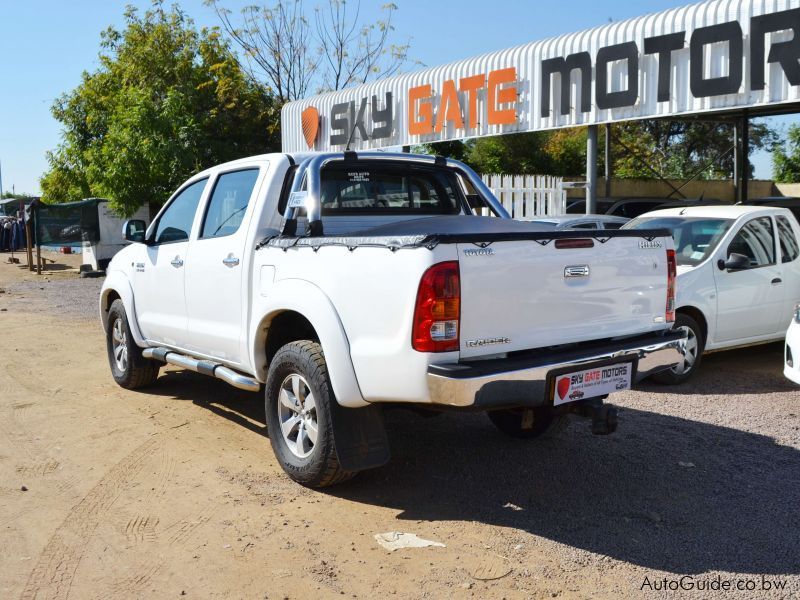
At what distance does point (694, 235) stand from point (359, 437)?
5358 mm

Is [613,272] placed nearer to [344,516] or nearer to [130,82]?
[344,516]

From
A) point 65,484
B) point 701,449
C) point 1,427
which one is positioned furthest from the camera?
point 1,427

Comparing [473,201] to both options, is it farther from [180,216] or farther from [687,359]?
[687,359]

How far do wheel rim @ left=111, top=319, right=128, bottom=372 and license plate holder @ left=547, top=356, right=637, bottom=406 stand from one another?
464cm

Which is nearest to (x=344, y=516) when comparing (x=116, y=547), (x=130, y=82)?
(x=116, y=547)

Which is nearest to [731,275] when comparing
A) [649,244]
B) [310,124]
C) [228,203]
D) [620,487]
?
[649,244]

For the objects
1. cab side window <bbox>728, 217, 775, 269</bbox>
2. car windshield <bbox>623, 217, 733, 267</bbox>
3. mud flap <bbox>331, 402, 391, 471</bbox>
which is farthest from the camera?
cab side window <bbox>728, 217, 775, 269</bbox>

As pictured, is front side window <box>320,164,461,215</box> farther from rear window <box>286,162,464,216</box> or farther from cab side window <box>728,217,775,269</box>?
cab side window <box>728,217,775,269</box>

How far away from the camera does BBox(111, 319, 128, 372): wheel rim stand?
300 inches

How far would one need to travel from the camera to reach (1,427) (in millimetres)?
6484

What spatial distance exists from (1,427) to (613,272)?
16.1 feet

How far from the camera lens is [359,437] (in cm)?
466

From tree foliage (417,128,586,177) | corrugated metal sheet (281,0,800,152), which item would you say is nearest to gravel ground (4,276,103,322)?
corrugated metal sheet (281,0,800,152)

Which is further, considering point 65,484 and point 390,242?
point 65,484
